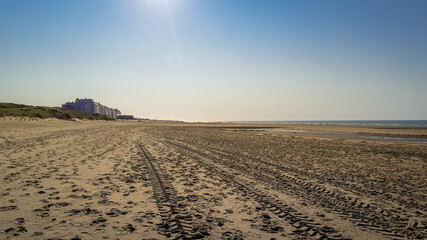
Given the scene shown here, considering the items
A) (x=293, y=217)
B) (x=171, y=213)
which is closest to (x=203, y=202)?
(x=171, y=213)

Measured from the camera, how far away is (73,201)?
19.2ft

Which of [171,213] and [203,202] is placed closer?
[171,213]

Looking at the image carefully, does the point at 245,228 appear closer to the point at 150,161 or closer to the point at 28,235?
the point at 28,235

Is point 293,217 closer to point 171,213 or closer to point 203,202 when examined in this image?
point 203,202

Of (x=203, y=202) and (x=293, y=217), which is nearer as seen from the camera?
(x=293, y=217)

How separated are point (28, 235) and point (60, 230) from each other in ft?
1.55

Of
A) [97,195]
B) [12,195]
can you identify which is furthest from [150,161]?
[12,195]

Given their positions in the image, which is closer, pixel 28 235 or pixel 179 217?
pixel 28 235

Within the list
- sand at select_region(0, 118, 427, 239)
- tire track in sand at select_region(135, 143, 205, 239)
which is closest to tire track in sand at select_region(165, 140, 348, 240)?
sand at select_region(0, 118, 427, 239)

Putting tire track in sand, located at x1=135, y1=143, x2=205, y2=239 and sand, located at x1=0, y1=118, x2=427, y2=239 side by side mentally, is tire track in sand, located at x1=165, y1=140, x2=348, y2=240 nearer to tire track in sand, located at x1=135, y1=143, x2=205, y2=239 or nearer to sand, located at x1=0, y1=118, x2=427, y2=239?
sand, located at x1=0, y1=118, x2=427, y2=239

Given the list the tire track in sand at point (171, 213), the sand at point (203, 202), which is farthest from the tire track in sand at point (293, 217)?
the tire track in sand at point (171, 213)

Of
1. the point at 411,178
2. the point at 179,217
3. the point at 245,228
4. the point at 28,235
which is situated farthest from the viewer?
the point at 411,178

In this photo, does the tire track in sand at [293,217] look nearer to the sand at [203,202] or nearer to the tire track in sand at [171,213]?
the sand at [203,202]

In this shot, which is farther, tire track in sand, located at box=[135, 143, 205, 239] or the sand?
the sand
